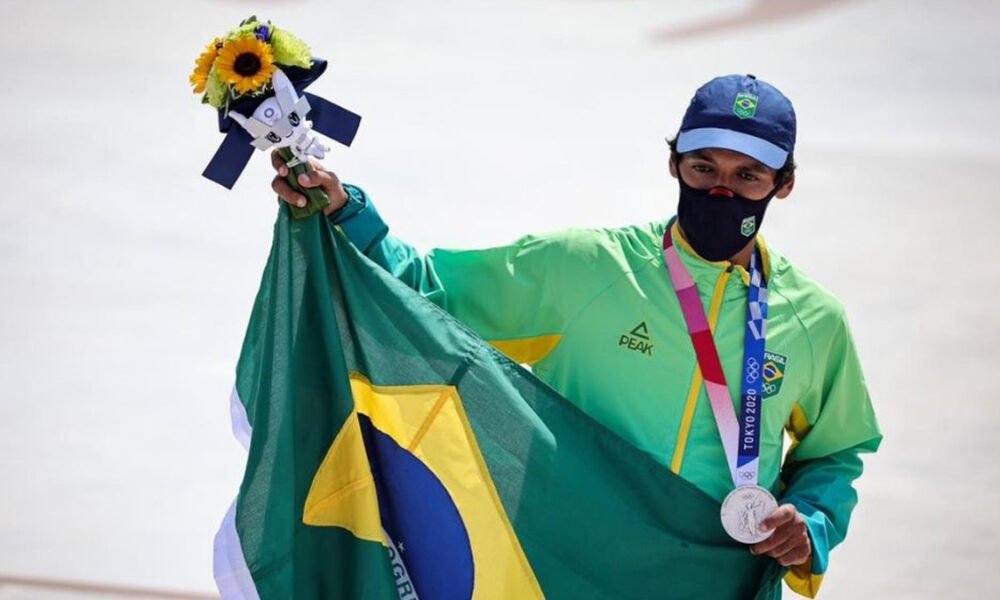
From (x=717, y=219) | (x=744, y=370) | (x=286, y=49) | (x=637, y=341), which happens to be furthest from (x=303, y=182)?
(x=744, y=370)

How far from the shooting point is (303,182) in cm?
333

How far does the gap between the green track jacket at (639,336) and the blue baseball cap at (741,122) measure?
0.25 metres

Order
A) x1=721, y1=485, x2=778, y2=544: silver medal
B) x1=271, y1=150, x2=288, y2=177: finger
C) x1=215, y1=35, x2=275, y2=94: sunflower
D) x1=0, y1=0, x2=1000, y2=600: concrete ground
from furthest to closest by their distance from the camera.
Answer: x1=0, y1=0, x2=1000, y2=600: concrete ground
x1=721, y1=485, x2=778, y2=544: silver medal
x1=271, y1=150, x2=288, y2=177: finger
x1=215, y1=35, x2=275, y2=94: sunflower

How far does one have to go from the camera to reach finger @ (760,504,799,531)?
3.55 m

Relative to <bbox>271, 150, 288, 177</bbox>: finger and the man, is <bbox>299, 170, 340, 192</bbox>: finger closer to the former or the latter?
<bbox>271, 150, 288, 177</bbox>: finger

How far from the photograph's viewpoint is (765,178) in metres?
3.69

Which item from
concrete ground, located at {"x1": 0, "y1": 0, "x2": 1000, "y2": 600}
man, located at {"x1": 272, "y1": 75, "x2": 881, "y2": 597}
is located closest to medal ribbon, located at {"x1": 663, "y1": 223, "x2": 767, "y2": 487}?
man, located at {"x1": 272, "y1": 75, "x2": 881, "y2": 597}

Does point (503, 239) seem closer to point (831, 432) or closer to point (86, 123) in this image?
point (86, 123)

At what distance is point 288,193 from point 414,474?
618 millimetres

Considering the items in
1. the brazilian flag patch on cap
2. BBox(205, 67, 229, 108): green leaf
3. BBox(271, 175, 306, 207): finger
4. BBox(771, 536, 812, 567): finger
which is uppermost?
the brazilian flag patch on cap

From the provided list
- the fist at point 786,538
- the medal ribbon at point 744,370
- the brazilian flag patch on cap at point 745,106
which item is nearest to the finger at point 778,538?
the fist at point 786,538

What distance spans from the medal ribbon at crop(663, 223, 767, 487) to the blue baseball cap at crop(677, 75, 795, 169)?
25 centimetres

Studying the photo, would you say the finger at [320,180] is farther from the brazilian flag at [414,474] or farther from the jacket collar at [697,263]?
the jacket collar at [697,263]

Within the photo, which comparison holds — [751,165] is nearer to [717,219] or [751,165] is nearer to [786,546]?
[717,219]
